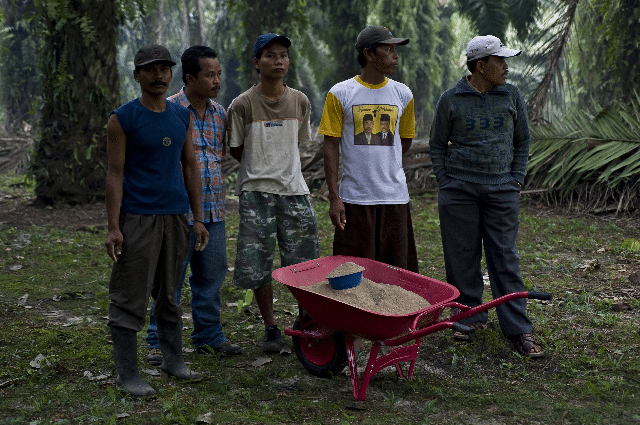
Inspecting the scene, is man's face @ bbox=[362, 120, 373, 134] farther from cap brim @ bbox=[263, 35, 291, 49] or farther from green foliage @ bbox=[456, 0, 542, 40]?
green foliage @ bbox=[456, 0, 542, 40]

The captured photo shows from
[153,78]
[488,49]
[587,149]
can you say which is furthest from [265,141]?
[587,149]

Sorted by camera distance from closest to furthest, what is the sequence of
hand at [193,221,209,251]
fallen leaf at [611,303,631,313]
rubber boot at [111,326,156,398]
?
rubber boot at [111,326,156,398] → hand at [193,221,209,251] → fallen leaf at [611,303,631,313]

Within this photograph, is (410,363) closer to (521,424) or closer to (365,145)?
(521,424)

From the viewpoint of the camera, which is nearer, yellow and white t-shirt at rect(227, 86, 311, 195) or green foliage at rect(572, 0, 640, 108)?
yellow and white t-shirt at rect(227, 86, 311, 195)

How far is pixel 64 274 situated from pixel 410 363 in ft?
13.6

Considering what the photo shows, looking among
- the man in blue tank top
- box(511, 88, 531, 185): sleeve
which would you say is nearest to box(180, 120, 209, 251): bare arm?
the man in blue tank top

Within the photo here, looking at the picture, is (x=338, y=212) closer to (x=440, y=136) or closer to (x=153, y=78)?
(x=440, y=136)

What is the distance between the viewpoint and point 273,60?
4133 mm

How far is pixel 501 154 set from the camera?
4281 mm

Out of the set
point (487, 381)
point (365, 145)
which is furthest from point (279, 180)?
point (487, 381)

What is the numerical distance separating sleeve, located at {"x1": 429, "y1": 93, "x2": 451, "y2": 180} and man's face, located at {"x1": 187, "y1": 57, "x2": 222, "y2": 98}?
1509 millimetres

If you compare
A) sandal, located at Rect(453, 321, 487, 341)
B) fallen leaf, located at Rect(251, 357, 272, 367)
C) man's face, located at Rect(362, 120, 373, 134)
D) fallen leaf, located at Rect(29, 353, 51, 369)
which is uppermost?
man's face, located at Rect(362, 120, 373, 134)

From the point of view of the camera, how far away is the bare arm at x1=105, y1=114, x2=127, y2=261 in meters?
3.38

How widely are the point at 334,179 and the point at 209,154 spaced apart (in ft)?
2.74
